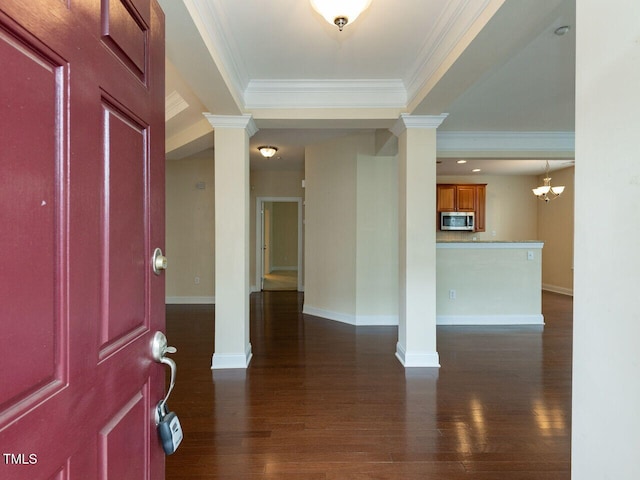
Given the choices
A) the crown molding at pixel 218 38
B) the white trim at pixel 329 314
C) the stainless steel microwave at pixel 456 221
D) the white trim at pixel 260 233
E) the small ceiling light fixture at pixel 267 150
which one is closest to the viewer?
the crown molding at pixel 218 38

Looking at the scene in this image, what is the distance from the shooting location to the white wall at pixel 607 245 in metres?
0.77

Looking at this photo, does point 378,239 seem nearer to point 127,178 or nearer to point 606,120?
point 606,120

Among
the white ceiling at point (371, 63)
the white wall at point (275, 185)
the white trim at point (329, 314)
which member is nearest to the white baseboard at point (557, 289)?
the white ceiling at point (371, 63)

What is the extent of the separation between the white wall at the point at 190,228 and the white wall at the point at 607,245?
539 cm

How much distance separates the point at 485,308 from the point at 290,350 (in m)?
2.83

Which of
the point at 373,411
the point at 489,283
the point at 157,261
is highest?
the point at 157,261

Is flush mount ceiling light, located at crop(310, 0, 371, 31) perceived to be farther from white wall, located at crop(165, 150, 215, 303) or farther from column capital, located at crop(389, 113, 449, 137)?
white wall, located at crop(165, 150, 215, 303)

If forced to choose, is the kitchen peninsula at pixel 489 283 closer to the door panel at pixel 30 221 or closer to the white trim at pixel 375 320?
the white trim at pixel 375 320

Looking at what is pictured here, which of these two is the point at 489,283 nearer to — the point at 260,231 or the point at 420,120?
the point at 420,120

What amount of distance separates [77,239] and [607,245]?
4.09 ft

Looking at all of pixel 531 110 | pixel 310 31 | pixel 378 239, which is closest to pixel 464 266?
pixel 378 239

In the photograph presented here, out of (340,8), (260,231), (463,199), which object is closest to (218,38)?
(340,8)

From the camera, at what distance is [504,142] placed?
4.32 meters

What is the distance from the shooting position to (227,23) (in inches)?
78.0
